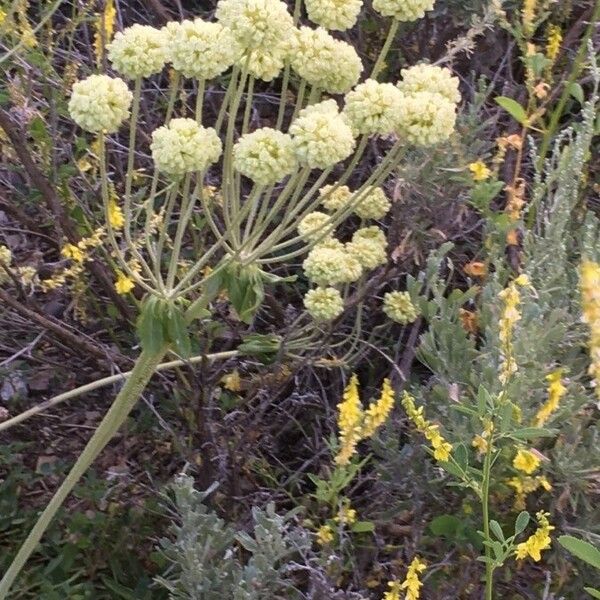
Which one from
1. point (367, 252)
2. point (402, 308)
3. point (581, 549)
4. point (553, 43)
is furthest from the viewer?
point (553, 43)

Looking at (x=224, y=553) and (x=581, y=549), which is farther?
(x=224, y=553)

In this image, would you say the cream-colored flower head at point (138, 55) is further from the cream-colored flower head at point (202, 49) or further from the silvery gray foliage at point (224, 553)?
the silvery gray foliage at point (224, 553)

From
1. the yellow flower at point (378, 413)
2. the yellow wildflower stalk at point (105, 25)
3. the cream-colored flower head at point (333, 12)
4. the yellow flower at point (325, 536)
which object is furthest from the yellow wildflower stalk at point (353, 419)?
the yellow wildflower stalk at point (105, 25)

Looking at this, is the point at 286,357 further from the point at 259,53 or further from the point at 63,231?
the point at 259,53

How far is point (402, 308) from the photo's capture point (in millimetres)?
1553

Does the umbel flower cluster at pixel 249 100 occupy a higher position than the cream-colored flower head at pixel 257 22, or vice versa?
the cream-colored flower head at pixel 257 22

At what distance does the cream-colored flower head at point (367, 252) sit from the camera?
1.41 metres

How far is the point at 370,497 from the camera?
60.6 inches

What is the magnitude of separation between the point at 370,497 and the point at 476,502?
0.22 metres

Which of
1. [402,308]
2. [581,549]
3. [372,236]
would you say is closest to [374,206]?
[372,236]

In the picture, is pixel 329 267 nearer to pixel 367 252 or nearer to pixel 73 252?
pixel 367 252

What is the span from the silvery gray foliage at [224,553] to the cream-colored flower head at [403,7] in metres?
0.67

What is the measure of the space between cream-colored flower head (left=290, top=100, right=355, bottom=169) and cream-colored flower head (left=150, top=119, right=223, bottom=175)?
0.33 ft

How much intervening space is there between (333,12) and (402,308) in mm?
597
